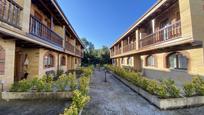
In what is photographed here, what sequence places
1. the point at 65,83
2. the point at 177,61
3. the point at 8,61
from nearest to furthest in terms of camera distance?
the point at 8,61 → the point at 65,83 → the point at 177,61

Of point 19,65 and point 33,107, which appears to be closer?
point 33,107

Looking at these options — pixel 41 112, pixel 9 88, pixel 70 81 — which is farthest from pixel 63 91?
pixel 9 88

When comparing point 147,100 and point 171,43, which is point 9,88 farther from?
point 171,43

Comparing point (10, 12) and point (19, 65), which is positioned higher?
point (10, 12)

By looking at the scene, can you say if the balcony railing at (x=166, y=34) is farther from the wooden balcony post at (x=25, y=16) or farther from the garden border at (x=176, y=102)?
the wooden balcony post at (x=25, y=16)

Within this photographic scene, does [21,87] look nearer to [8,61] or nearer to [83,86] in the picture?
[8,61]

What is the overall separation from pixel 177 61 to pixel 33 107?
34.9 feet

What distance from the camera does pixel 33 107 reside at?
5.38 m

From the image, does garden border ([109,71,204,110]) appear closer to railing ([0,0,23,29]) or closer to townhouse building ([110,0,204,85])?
townhouse building ([110,0,204,85])

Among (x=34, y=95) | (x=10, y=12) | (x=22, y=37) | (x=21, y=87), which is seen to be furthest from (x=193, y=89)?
(x=10, y=12)

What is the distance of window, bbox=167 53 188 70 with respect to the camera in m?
9.87

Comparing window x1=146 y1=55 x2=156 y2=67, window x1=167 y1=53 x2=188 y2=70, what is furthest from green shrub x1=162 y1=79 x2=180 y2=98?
window x1=146 y1=55 x2=156 y2=67

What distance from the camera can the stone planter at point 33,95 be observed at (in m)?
6.21

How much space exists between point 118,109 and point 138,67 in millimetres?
13312
